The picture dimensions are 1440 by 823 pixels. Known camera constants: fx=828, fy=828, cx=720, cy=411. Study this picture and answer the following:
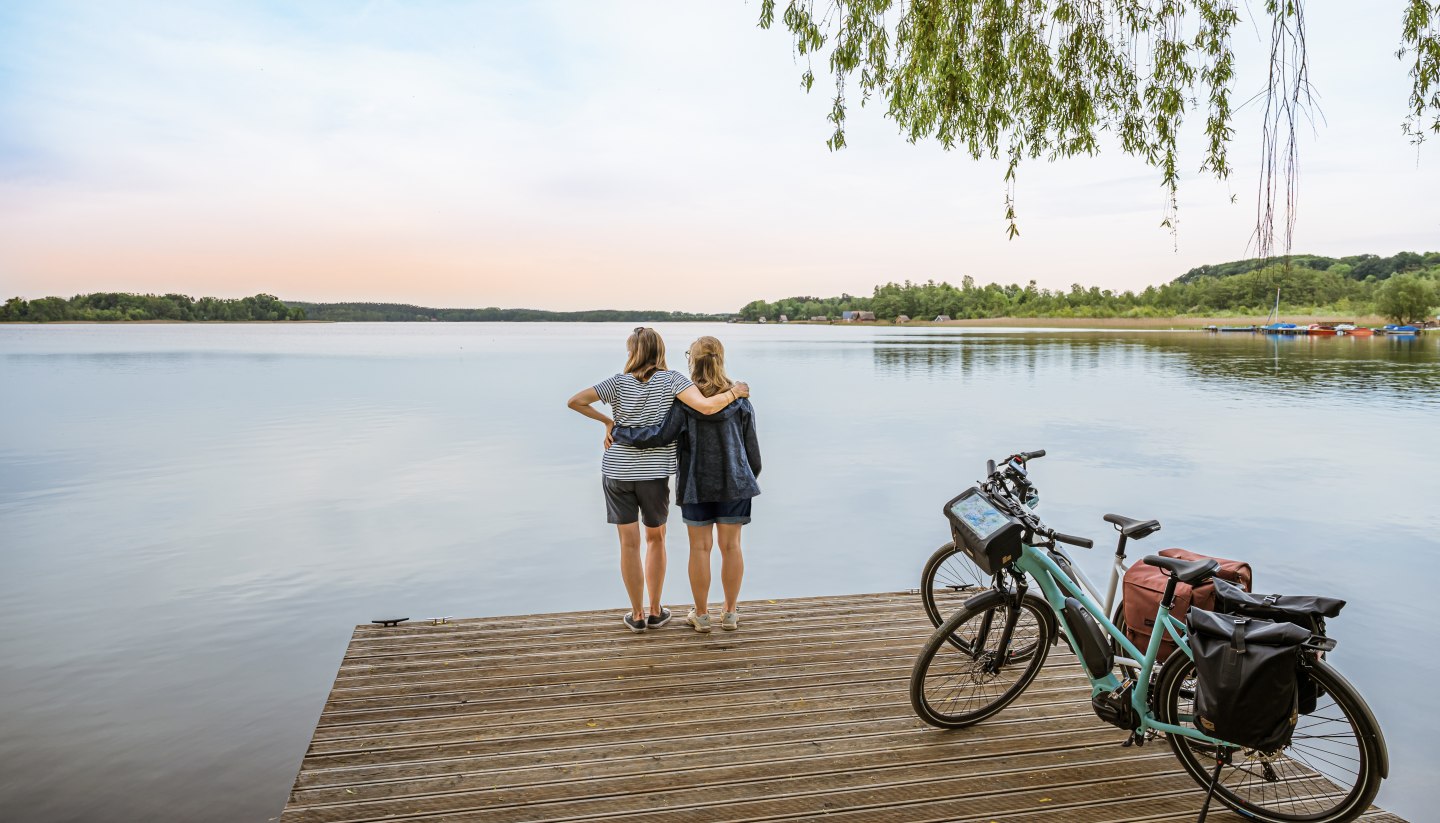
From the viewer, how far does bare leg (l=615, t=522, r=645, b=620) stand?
4387mm

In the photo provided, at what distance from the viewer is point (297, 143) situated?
75062mm

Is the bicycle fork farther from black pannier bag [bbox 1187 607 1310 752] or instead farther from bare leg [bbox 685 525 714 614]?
bare leg [bbox 685 525 714 614]

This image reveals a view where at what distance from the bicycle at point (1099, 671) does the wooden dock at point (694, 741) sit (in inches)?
6.1

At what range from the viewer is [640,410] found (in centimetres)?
421

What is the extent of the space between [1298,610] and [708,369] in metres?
2.57

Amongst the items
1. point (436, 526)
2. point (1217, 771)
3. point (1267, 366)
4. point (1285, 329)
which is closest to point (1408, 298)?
point (1285, 329)

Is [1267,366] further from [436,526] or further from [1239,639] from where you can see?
[1239,639]

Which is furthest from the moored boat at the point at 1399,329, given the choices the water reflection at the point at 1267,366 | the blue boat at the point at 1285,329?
the water reflection at the point at 1267,366

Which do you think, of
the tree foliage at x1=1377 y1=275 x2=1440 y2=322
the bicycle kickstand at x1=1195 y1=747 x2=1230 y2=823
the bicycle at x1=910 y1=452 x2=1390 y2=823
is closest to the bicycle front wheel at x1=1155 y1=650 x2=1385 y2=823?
the bicycle at x1=910 y1=452 x2=1390 y2=823

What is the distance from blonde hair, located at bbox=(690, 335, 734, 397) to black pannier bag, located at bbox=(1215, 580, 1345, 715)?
2.33m

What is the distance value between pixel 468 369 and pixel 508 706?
43.8 m

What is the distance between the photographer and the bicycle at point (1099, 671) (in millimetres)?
2656

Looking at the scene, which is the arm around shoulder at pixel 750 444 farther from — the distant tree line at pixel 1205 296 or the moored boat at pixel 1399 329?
the moored boat at pixel 1399 329

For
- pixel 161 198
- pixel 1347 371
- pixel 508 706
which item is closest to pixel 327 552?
pixel 508 706
